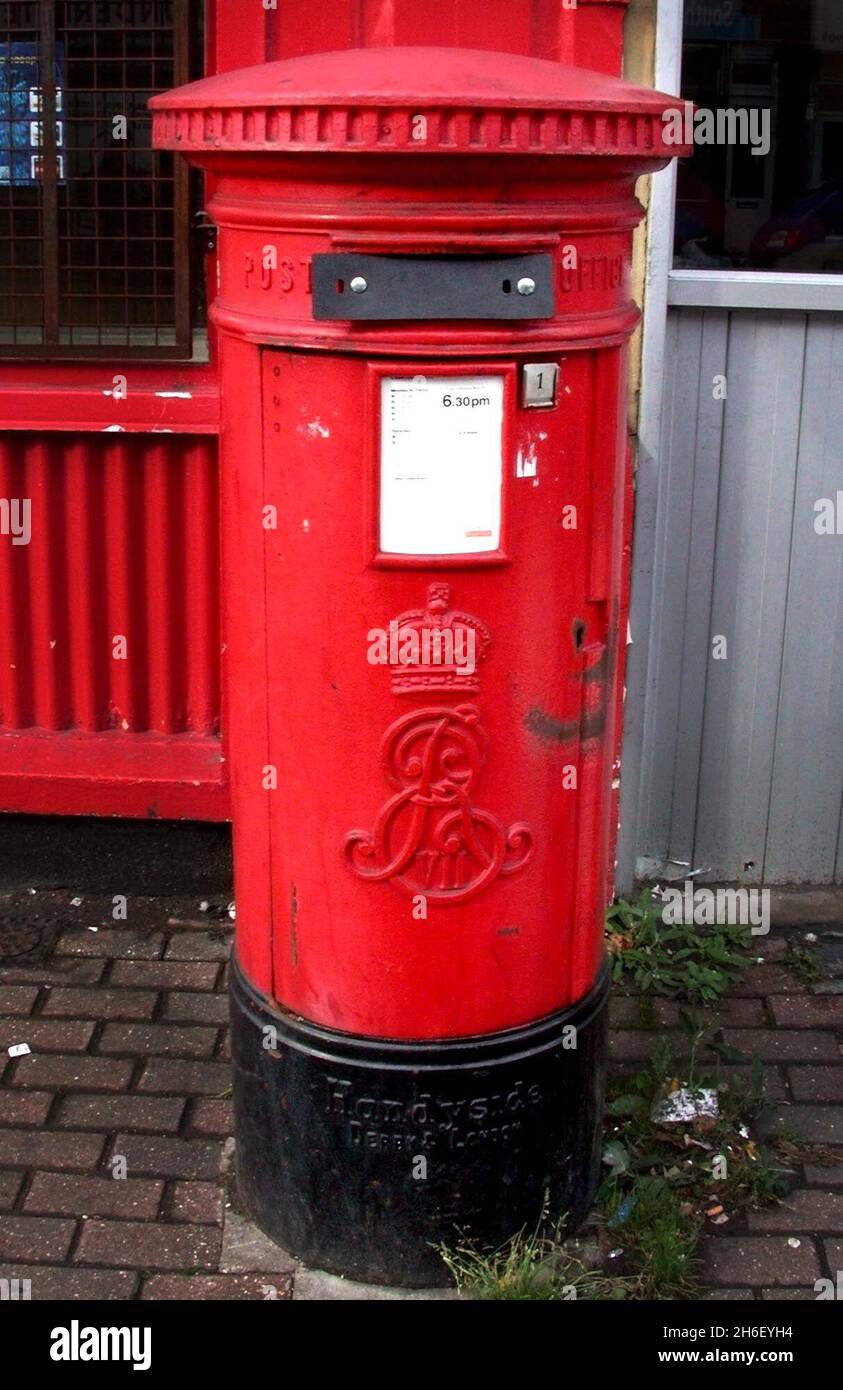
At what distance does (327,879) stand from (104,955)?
1.82 m

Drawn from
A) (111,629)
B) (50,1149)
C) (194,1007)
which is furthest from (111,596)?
(50,1149)

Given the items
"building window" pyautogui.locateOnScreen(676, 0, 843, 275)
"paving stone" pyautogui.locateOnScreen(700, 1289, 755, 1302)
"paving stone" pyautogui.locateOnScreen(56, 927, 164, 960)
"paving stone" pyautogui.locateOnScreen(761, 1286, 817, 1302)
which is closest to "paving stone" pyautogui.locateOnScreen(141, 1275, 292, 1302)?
"paving stone" pyautogui.locateOnScreen(700, 1289, 755, 1302)

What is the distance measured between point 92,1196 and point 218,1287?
46cm

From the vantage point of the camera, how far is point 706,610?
183 inches

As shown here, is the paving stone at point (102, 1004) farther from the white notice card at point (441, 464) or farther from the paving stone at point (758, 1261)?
the white notice card at point (441, 464)

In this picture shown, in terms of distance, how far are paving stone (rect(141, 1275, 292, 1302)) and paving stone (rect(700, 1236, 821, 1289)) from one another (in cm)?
90

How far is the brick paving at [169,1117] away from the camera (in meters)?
3.28

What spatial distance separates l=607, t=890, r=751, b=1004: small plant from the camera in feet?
14.4

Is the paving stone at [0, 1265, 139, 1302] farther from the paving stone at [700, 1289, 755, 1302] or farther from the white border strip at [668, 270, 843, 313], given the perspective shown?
the white border strip at [668, 270, 843, 313]

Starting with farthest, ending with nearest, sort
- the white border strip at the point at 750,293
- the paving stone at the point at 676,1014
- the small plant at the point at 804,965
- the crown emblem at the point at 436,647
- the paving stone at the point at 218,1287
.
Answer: the small plant at the point at 804,965
the white border strip at the point at 750,293
the paving stone at the point at 676,1014
the paving stone at the point at 218,1287
the crown emblem at the point at 436,647

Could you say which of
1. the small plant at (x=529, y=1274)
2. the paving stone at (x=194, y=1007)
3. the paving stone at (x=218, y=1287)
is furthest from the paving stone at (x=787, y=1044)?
the paving stone at (x=218, y=1287)

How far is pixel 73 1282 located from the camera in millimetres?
3232

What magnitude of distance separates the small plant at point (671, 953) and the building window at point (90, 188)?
7.05 ft

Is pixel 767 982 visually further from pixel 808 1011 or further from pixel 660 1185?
pixel 660 1185
